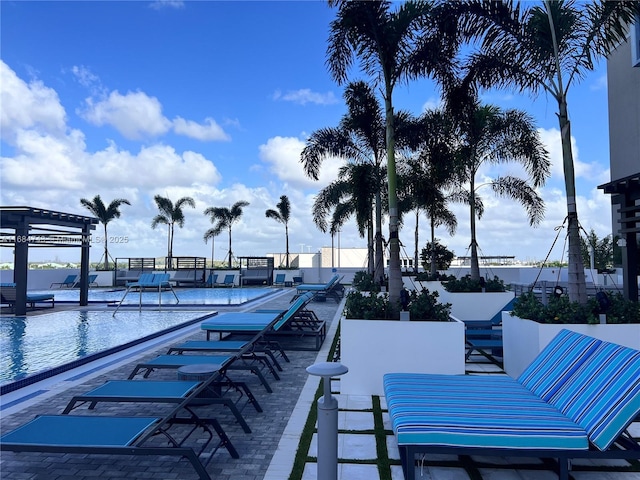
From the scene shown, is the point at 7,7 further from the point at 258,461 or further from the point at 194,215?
the point at 194,215

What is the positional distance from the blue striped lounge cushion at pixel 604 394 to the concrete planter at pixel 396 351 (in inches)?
60.4

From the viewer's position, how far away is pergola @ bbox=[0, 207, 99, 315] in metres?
11.5

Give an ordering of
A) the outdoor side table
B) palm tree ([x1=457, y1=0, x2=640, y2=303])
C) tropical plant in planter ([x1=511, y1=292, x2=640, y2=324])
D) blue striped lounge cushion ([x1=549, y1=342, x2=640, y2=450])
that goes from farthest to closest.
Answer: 1. palm tree ([x1=457, y1=0, x2=640, y2=303])
2. tropical plant in planter ([x1=511, y1=292, x2=640, y2=324])
3. the outdoor side table
4. blue striped lounge cushion ([x1=549, y1=342, x2=640, y2=450])

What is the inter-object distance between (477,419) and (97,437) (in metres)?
2.49

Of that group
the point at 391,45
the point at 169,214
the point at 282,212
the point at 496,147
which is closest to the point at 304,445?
the point at 391,45

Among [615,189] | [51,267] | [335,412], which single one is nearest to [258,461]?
[335,412]

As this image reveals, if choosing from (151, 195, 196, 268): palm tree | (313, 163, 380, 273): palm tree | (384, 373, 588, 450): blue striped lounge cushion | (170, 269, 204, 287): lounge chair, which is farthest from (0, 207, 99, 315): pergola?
(151, 195, 196, 268): palm tree

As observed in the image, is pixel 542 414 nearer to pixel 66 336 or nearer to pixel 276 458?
pixel 276 458

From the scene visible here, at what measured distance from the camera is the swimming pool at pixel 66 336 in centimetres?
582

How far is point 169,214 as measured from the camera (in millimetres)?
29188

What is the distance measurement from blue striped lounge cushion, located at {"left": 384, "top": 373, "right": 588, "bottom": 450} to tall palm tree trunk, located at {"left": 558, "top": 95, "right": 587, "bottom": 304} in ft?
7.93

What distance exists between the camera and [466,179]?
1177cm

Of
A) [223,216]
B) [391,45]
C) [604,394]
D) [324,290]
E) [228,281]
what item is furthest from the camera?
[223,216]

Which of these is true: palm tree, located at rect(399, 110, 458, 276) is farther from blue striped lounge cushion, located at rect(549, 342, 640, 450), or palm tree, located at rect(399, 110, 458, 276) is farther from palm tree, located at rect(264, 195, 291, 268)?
palm tree, located at rect(264, 195, 291, 268)
